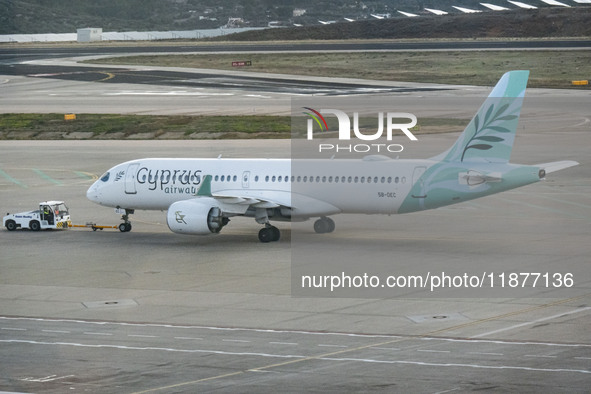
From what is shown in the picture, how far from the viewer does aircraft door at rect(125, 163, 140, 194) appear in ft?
192

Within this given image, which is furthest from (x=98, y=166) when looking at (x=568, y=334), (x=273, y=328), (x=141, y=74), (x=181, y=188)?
(x=141, y=74)

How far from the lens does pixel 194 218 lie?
173 feet

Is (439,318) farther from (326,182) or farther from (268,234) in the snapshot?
(268,234)

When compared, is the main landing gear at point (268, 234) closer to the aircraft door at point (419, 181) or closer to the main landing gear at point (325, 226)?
the main landing gear at point (325, 226)

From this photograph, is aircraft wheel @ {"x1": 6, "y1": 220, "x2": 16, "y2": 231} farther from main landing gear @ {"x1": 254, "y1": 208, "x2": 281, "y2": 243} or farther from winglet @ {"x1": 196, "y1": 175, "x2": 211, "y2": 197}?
main landing gear @ {"x1": 254, "y1": 208, "x2": 281, "y2": 243}

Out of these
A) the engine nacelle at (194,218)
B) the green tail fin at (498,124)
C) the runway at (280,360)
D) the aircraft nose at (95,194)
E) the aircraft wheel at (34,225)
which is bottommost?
the runway at (280,360)

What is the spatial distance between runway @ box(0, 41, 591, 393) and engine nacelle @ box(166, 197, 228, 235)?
43.7 inches

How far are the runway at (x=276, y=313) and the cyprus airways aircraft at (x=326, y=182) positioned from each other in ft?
6.02

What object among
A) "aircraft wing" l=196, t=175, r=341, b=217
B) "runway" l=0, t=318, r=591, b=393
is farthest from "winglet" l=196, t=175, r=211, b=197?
"runway" l=0, t=318, r=591, b=393

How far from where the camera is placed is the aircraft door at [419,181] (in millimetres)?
50812

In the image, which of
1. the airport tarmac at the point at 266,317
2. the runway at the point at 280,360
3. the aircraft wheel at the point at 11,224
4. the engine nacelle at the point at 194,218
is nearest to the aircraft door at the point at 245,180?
the engine nacelle at the point at 194,218

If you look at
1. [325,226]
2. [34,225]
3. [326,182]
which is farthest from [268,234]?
[34,225]

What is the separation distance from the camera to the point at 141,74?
162500 mm

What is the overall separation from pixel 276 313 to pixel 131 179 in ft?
70.8
